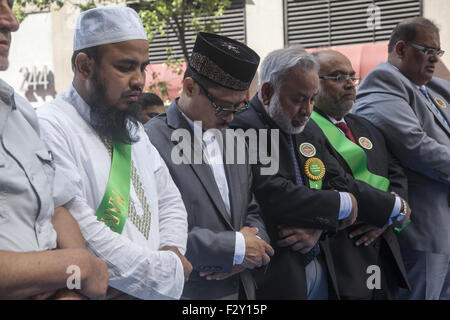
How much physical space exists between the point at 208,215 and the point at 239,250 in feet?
0.69

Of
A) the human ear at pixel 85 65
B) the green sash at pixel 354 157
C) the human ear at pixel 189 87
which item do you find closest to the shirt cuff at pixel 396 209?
the green sash at pixel 354 157

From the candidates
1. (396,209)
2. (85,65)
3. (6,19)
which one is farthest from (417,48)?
(6,19)

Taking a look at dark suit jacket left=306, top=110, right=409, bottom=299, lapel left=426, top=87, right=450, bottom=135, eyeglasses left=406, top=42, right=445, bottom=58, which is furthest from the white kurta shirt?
eyeglasses left=406, top=42, right=445, bottom=58

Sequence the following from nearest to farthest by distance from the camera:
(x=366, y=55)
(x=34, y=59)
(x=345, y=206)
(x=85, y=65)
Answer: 1. (x=85, y=65)
2. (x=345, y=206)
3. (x=366, y=55)
4. (x=34, y=59)

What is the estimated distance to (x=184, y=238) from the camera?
7.38 feet

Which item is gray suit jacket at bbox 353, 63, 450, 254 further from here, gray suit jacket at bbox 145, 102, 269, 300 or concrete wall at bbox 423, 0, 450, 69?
concrete wall at bbox 423, 0, 450, 69

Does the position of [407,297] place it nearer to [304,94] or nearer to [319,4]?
[304,94]

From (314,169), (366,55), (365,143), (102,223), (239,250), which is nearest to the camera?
(102,223)

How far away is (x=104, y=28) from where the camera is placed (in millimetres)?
2170

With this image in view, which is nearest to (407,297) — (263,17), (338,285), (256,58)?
(338,285)

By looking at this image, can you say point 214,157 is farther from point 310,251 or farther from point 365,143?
point 365,143

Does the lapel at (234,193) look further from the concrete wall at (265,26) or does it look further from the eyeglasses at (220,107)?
the concrete wall at (265,26)

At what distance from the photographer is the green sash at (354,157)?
330cm
